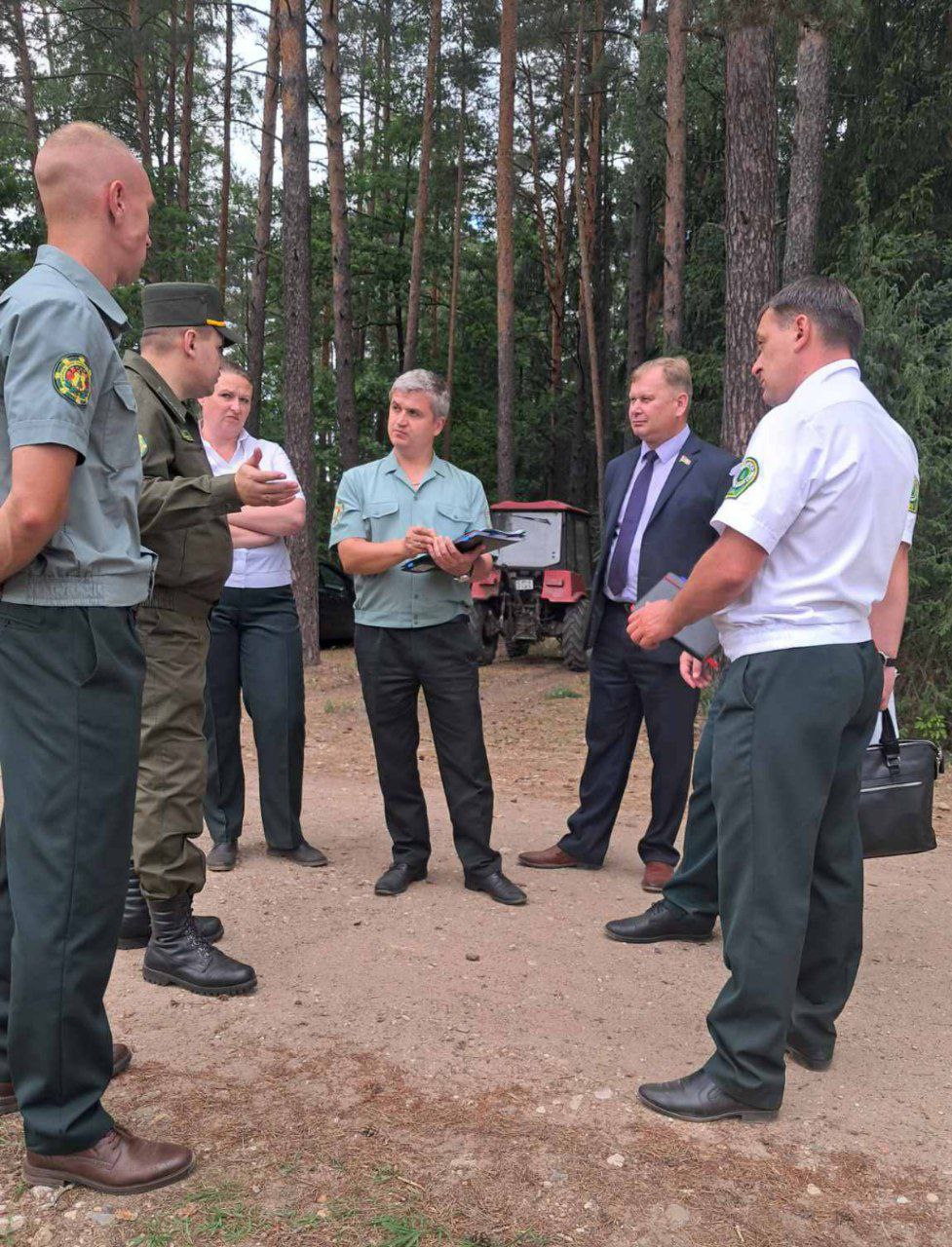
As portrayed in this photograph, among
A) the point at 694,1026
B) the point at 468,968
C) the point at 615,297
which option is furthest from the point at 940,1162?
the point at 615,297

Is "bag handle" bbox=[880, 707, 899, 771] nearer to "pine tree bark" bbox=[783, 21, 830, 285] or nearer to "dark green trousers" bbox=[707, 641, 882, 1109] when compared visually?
"dark green trousers" bbox=[707, 641, 882, 1109]

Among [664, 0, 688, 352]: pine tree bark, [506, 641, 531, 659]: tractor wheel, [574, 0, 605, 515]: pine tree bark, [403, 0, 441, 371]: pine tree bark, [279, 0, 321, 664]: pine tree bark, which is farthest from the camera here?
[574, 0, 605, 515]: pine tree bark

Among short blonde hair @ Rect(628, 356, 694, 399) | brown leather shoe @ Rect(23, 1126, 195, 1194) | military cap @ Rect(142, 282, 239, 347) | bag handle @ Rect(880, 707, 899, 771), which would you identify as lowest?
brown leather shoe @ Rect(23, 1126, 195, 1194)

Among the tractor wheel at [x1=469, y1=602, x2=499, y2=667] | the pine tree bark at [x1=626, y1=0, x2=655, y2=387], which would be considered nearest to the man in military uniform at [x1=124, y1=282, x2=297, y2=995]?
the tractor wheel at [x1=469, y1=602, x2=499, y2=667]

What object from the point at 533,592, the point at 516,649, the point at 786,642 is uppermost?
the point at 786,642

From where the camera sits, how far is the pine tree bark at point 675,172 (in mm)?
15648

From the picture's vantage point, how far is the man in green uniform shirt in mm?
4758

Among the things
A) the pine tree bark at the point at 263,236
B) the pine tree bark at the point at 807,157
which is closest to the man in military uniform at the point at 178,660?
the pine tree bark at the point at 807,157

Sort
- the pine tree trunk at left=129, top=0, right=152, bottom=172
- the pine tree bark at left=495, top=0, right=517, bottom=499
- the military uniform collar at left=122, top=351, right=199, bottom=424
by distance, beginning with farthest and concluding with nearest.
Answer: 1. the pine tree trunk at left=129, top=0, right=152, bottom=172
2. the pine tree bark at left=495, top=0, right=517, bottom=499
3. the military uniform collar at left=122, top=351, right=199, bottom=424

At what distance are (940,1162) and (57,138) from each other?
3.24 metres

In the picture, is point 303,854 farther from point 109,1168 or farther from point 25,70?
point 25,70

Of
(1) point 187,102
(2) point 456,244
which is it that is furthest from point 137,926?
(2) point 456,244

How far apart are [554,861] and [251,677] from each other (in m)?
1.69

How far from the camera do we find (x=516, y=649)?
14.7 m
